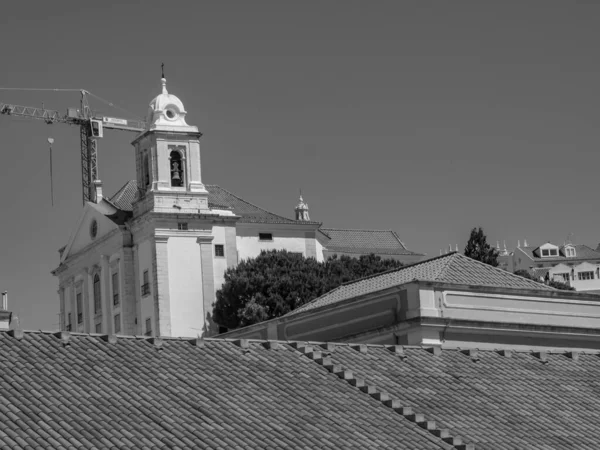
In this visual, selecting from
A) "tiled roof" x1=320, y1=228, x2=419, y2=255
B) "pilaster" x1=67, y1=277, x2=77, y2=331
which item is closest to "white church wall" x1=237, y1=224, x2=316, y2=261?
"pilaster" x1=67, y1=277, x2=77, y2=331

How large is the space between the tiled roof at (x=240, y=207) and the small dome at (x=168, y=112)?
5.01 metres

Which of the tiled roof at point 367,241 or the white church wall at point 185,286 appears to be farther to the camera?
the tiled roof at point 367,241

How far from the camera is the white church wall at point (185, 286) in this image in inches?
3044

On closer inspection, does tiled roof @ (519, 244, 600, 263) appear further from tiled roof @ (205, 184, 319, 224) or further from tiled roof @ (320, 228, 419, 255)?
tiled roof @ (205, 184, 319, 224)

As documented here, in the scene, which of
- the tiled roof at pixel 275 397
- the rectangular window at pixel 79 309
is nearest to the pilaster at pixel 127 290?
the rectangular window at pixel 79 309

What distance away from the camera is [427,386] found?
2706cm

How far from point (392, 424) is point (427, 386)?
2987 mm

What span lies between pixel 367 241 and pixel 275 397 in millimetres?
79303

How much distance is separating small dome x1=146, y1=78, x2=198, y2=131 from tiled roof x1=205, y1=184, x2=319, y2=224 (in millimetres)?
5011

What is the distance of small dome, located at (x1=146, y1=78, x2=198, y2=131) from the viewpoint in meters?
79.8

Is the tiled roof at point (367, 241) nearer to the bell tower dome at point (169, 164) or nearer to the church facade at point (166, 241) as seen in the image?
the church facade at point (166, 241)

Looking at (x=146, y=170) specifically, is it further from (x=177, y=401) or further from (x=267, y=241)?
(x=177, y=401)

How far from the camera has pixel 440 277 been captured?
129ft

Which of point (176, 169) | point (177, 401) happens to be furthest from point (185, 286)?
point (177, 401)
